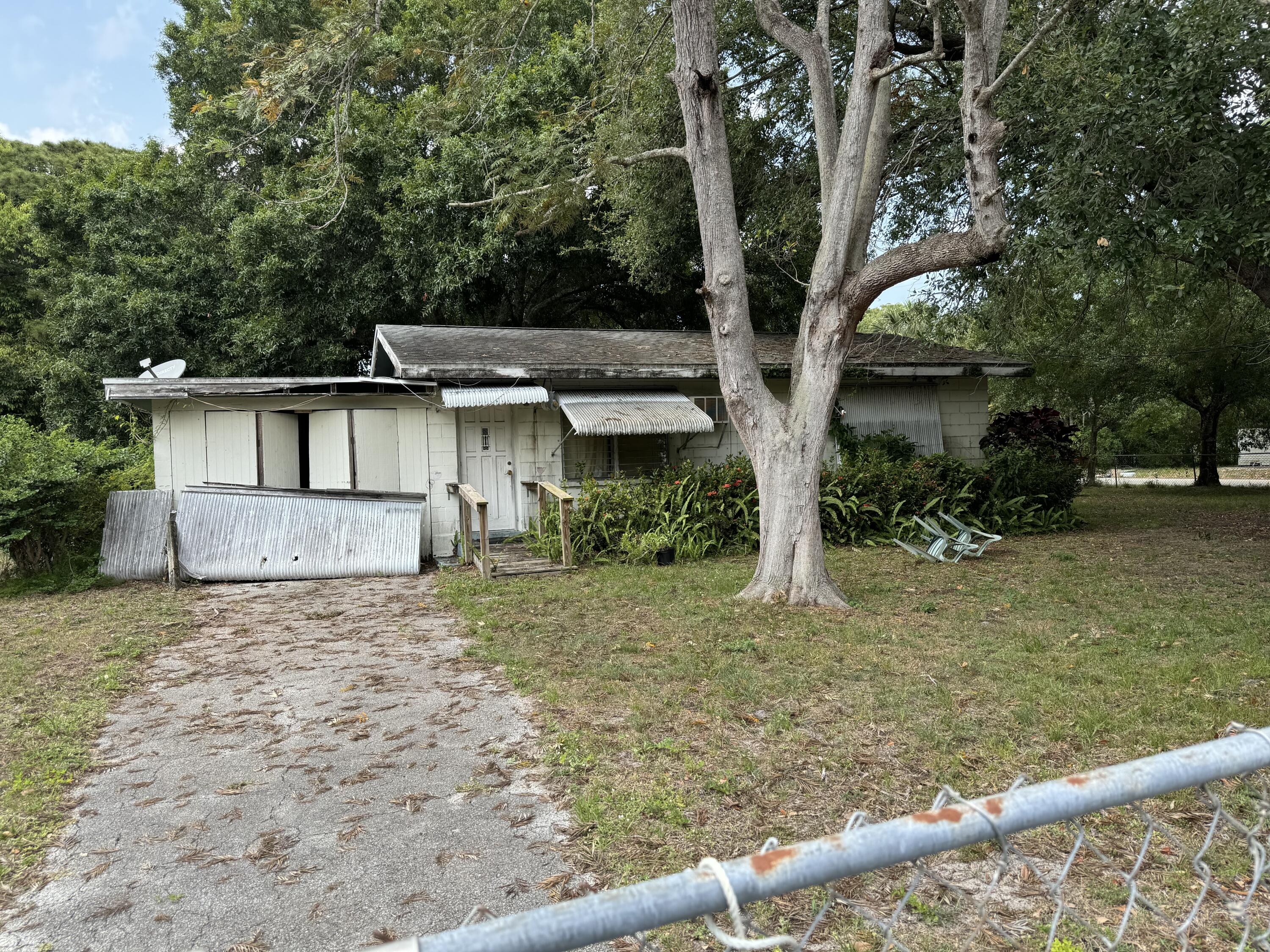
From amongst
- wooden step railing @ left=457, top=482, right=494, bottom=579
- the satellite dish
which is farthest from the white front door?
the satellite dish

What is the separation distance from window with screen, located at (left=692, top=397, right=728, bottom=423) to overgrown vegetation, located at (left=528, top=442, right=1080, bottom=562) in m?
1.01

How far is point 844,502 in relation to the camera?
41.9 feet

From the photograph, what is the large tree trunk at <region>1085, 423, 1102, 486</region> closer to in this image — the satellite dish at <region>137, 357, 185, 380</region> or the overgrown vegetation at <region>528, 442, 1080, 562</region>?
Answer: the overgrown vegetation at <region>528, 442, 1080, 562</region>

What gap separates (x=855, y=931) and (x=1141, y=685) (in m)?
3.47

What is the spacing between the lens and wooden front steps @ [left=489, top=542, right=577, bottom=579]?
35.3ft

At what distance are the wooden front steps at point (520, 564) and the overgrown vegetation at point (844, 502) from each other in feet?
0.85

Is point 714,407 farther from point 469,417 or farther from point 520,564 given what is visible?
point 520,564

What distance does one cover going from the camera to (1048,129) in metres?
9.55

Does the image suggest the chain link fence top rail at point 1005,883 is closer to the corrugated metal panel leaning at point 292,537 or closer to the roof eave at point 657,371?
the roof eave at point 657,371

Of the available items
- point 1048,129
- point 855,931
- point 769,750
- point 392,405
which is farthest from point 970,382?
point 855,931

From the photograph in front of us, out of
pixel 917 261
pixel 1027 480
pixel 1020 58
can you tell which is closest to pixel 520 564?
pixel 917 261

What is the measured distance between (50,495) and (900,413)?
1345 cm

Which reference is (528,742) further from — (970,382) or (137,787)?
(970,382)

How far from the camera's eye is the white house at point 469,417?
12.3 meters
